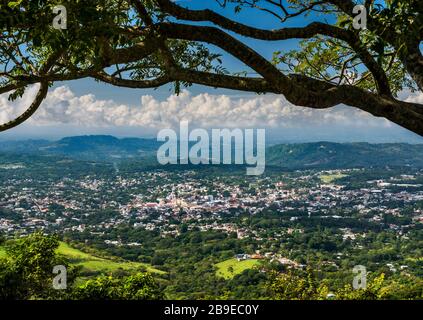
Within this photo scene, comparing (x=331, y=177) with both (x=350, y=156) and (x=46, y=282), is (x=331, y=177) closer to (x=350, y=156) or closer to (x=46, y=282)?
(x=350, y=156)

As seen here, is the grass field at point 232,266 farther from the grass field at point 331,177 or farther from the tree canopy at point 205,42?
the grass field at point 331,177

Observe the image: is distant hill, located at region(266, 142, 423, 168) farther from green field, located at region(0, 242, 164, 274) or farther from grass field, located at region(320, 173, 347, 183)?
green field, located at region(0, 242, 164, 274)

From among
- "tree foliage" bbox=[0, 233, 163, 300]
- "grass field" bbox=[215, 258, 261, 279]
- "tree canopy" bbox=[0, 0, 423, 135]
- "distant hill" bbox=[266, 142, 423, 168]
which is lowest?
"grass field" bbox=[215, 258, 261, 279]

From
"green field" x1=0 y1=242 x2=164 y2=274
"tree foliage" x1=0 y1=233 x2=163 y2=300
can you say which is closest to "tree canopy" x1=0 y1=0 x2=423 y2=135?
"tree foliage" x1=0 y1=233 x2=163 y2=300

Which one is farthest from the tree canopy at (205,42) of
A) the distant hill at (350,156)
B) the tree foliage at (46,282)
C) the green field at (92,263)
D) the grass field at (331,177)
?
the distant hill at (350,156)

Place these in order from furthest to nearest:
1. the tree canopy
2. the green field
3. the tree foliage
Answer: the green field, the tree foliage, the tree canopy

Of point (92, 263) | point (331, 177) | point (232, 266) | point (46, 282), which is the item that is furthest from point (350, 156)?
point (46, 282)

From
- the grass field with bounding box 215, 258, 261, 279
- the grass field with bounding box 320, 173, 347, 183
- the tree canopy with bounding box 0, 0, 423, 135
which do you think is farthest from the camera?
the grass field with bounding box 320, 173, 347, 183

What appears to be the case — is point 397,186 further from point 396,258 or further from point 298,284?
point 298,284

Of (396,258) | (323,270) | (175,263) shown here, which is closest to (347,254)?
(396,258)
